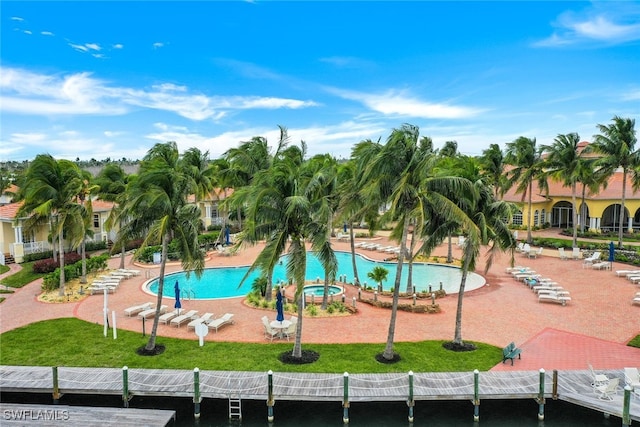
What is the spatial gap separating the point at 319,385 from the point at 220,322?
6826mm

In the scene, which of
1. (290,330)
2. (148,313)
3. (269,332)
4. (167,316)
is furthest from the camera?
(148,313)

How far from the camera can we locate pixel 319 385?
13477 millimetres

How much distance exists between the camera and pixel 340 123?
49156 mm

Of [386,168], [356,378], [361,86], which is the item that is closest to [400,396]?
[356,378]

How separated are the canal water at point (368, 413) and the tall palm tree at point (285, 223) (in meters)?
3.51

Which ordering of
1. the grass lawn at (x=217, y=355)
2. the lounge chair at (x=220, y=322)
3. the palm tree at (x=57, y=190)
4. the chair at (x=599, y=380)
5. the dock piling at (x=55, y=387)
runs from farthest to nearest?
the palm tree at (x=57, y=190) < the lounge chair at (x=220, y=322) < the grass lawn at (x=217, y=355) < the dock piling at (x=55, y=387) < the chair at (x=599, y=380)

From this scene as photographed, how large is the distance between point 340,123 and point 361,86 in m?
11.3

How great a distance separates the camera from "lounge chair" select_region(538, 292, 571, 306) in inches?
883

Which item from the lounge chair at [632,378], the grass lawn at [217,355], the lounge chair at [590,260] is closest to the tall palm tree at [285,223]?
the grass lawn at [217,355]

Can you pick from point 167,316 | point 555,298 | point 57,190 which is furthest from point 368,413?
point 57,190

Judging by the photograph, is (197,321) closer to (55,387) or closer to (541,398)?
(55,387)

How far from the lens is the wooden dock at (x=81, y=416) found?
39.3 ft

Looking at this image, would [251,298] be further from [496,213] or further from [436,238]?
[496,213]

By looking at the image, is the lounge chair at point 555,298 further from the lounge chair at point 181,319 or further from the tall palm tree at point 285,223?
the lounge chair at point 181,319
